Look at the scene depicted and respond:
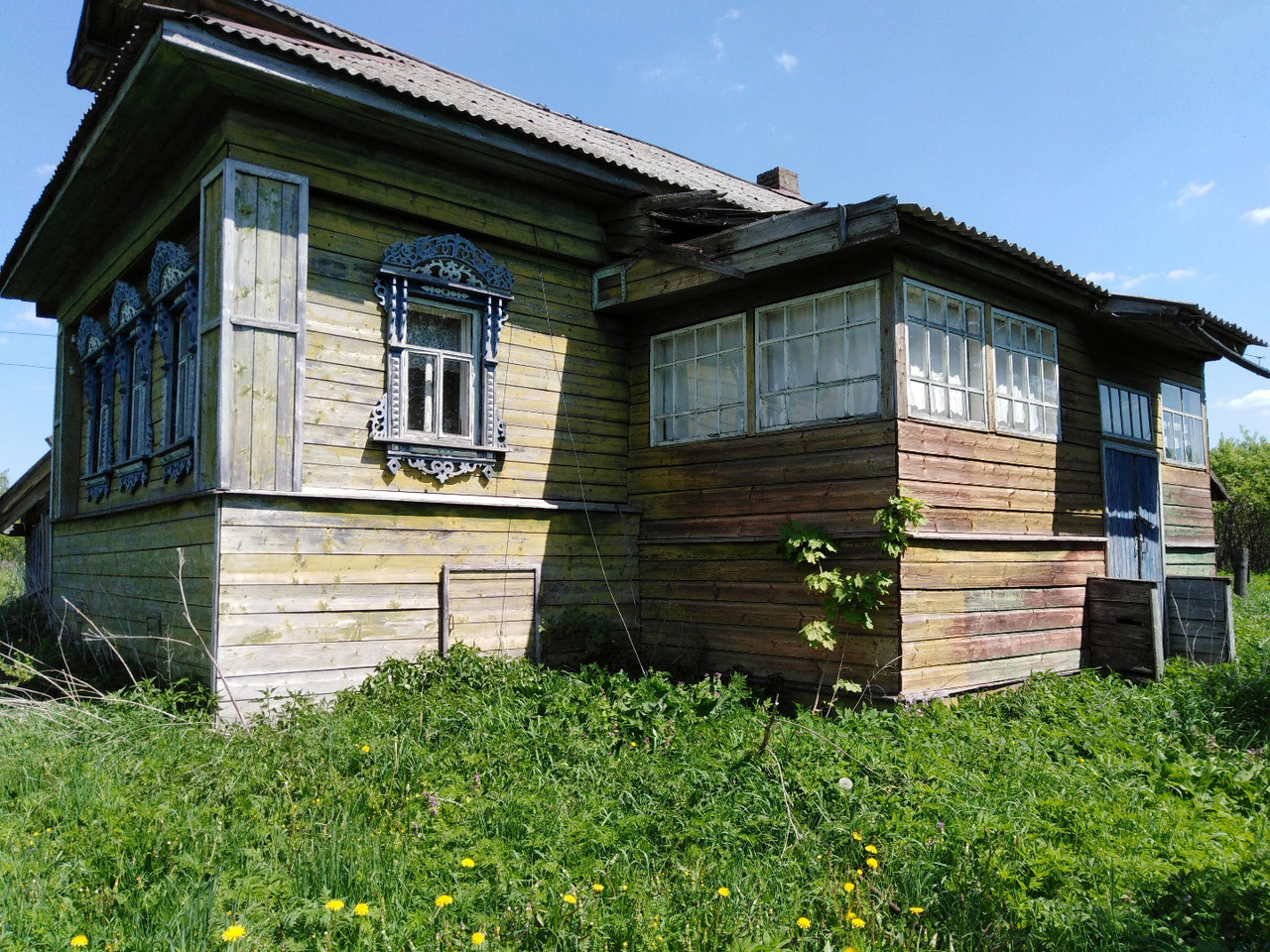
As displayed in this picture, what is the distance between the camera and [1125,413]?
10.1 meters

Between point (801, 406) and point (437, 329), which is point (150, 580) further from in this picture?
point (801, 406)

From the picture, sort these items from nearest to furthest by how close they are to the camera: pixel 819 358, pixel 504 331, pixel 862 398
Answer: pixel 862 398
pixel 819 358
pixel 504 331

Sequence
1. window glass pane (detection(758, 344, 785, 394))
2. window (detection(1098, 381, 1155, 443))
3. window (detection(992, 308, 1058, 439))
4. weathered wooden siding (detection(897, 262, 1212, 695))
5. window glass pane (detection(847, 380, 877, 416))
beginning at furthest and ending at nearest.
Result: window (detection(1098, 381, 1155, 443)), window (detection(992, 308, 1058, 439)), window glass pane (detection(758, 344, 785, 394)), window glass pane (detection(847, 380, 877, 416)), weathered wooden siding (detection(897, 262, 1212, 695))

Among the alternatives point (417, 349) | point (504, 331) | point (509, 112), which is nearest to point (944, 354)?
point (504, 331)

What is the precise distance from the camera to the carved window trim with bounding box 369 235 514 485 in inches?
291

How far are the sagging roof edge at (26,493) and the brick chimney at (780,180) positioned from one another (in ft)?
35.8

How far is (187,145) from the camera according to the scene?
7.59 m

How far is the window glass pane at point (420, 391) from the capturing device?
25.1 feet

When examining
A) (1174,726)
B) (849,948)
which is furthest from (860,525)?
(849,948)

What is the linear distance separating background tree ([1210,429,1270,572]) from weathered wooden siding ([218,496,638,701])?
2503 centimetres

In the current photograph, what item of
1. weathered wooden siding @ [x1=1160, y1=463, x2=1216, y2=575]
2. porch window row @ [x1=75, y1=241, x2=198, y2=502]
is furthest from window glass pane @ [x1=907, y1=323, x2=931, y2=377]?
porch window row @ [x1=75, y1=241, x2=198, y2=502]

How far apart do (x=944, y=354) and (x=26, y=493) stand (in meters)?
13.7

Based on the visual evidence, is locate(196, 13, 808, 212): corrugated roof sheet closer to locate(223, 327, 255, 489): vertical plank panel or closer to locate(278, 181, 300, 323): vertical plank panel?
locate(278, 181, 300, 323): vertical plank panel

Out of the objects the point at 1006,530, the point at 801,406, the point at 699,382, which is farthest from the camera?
the point at 699,382
